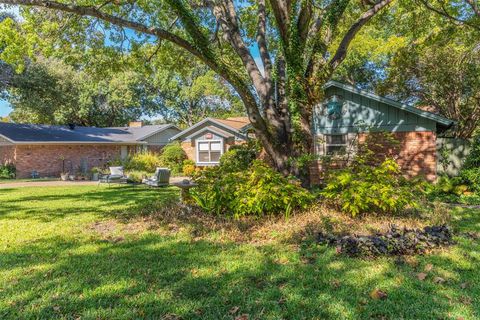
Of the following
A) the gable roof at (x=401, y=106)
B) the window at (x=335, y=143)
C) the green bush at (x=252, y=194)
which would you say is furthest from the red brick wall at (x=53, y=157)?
the green bush at (x=252, y=194)

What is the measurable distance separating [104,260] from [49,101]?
70.1ft

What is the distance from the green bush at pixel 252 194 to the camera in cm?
666

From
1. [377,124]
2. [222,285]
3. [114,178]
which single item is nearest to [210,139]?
[114,178]

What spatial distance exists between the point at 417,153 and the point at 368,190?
25.1 ft

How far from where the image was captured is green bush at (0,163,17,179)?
23000 millimetres

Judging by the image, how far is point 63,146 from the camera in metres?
25.0

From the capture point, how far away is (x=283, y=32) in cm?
804

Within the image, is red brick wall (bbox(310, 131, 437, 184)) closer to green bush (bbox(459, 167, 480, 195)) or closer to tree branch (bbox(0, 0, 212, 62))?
green bush (bbox(459, 167, 480, 195))

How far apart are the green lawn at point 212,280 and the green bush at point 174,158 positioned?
59.0ft

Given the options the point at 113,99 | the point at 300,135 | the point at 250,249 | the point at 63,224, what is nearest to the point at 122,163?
the point at 113,99

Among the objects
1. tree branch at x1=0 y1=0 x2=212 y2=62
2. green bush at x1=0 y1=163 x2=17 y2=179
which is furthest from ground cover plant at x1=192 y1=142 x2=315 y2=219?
green bush at x1=0 y1=163 x2=17 y2=179

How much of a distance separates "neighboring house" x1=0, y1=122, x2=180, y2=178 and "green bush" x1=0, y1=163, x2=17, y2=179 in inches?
14.4

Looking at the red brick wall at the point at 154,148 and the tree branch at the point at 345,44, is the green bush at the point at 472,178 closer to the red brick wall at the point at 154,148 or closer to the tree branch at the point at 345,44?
the tree branch at the point at 345,44

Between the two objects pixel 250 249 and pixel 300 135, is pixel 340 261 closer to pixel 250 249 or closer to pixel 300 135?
pixel 250 249
